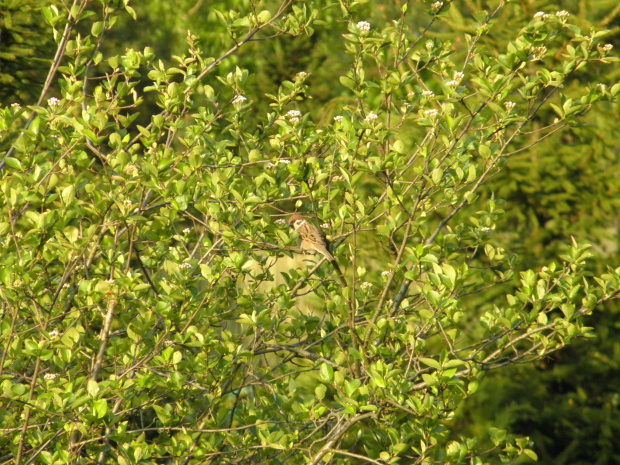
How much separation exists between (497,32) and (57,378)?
6.00 m

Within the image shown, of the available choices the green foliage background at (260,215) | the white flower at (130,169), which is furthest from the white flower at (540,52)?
the white flower at (130,169)

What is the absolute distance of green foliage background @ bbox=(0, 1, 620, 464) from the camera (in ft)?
11.2

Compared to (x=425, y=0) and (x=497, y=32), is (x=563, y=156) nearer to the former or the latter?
(x=497, y=32)

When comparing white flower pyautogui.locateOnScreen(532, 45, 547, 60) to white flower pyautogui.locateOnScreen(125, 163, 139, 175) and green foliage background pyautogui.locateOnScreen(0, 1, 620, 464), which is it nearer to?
green foliage background pyautogui.locateOnScreen(0, 1, 620, 464)

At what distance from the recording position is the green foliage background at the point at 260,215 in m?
3.42

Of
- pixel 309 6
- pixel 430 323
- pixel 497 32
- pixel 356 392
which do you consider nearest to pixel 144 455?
pixel 356 392

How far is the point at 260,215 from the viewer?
380 cm

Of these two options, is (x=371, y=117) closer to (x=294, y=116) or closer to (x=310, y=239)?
(x=294, y=116)

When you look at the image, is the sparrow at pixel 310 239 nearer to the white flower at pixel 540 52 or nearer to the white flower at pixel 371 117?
the white flower at pixel 371 117

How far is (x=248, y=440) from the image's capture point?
3.72 m

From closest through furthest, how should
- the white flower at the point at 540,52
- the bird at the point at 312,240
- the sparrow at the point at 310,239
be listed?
1. the white flower at the point at 540,52
2. the bird at the point at 312,240
3. the sparrow at the point at 310,239

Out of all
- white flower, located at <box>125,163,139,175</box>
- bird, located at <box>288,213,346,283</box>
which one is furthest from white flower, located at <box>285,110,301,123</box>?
white flower, located at <box>125,163,139,175</box>

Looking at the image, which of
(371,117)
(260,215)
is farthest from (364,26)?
(260,215)

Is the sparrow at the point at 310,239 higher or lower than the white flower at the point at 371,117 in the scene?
lower
